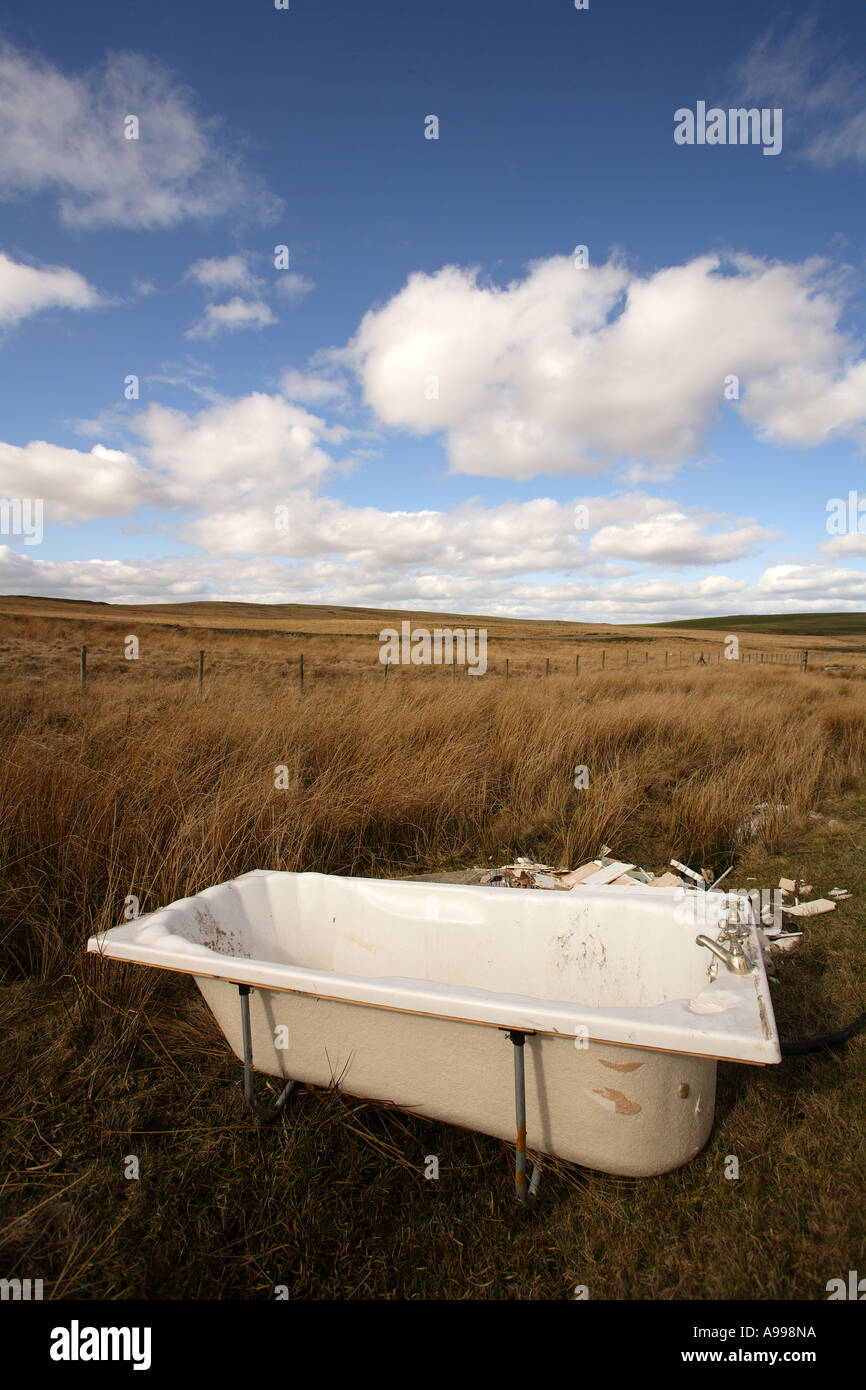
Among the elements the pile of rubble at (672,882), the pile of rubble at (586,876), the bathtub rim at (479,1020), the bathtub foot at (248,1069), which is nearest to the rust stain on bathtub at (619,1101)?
the bathtub rim at (479,1020)

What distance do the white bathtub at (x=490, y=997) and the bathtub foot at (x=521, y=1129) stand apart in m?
0.07

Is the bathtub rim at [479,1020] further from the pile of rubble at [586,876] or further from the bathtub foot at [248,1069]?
the pile of rubble at [586,876]

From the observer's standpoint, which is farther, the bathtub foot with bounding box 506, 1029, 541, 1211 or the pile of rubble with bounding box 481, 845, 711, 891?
the pile of rubble with bounding box 481, 845, 711, 891

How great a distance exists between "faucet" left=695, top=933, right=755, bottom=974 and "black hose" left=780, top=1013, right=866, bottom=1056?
0.71 m

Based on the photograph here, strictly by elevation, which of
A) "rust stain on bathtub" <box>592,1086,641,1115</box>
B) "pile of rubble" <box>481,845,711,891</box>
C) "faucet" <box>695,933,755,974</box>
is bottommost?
"rust stain on bathtub" <box>592,1086,641,1115</box>

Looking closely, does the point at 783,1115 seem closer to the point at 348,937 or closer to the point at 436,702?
the point at 348,937

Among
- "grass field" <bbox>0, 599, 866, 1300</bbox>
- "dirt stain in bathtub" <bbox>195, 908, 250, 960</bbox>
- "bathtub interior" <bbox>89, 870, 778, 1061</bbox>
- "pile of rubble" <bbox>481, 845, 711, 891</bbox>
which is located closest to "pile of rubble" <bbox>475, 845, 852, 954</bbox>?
"pile of rubble" <bbox>481, 845, 711, 891</bbox>

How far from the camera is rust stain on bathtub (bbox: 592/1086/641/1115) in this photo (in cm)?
163

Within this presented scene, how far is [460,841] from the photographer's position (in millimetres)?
4133

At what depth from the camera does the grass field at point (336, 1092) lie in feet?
5.02

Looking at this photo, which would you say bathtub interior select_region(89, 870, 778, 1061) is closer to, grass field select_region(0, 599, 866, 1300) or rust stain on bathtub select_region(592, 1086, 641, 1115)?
rust stain on bathtub select_region(592, 1086, 641, 1115)

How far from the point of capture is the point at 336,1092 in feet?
6.51

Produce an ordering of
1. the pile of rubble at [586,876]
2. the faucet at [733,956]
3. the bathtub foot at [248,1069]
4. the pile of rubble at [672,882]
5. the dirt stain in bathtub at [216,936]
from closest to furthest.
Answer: the faucet at [733,956] < the bathtub foot at [248,1069] < the dirt stain in bathtub at [216,936] < the pile of rubble at [672,882] < the pile of rubble at [586,876]
